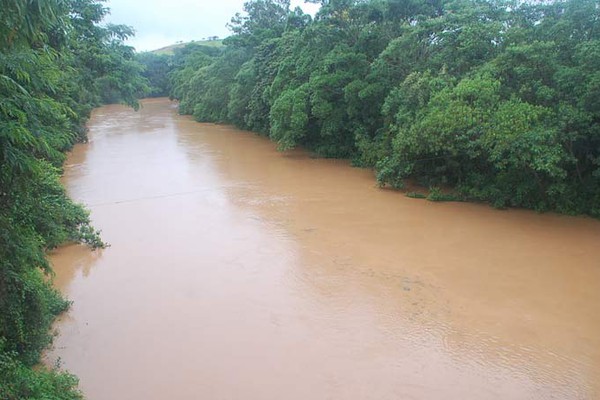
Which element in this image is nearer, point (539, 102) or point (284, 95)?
point (539, 102)

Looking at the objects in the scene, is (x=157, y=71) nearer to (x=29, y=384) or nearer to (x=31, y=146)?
(x=31, y=146)

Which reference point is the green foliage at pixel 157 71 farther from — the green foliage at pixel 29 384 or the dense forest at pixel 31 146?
the green foliage at pixel 29 384

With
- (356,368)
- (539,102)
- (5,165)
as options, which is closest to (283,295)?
(356,368)

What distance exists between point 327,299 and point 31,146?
207 inches

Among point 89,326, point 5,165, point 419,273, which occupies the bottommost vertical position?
point 89,326

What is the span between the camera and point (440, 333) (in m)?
7.60

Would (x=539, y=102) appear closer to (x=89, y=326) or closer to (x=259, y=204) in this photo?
(x=259, y=204)

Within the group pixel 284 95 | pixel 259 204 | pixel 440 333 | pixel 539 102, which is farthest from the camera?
pixel 284 95

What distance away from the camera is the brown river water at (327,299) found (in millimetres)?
6559

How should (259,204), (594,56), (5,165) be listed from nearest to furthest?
1. (5,165)
2. (594,56)
3. (259,204)

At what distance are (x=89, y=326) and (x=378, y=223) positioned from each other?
7.07 metres

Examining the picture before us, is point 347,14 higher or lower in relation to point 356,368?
higher

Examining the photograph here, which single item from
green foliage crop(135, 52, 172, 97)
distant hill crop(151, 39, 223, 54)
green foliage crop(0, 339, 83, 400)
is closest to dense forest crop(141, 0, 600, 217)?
green foliage crop(0, 339, 83, 400)

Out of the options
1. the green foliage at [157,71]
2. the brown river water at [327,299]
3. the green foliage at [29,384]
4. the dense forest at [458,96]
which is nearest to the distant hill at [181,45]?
the green foliage at [157,71]
